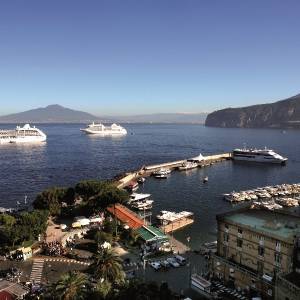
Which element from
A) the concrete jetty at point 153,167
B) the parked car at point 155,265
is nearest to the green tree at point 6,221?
the parked car at point 155,265

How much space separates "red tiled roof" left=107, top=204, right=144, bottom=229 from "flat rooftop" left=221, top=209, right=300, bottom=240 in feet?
66.6

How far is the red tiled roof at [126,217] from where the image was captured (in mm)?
63812

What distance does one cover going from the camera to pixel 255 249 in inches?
1649

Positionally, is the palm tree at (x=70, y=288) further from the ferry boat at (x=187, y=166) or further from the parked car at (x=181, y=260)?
the ferry boat at (x=187, y=166)

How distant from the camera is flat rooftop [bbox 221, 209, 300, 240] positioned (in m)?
40.7

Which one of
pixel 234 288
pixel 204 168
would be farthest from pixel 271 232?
pixel 204 168

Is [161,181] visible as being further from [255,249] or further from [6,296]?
[6,296]

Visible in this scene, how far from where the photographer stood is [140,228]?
202ft

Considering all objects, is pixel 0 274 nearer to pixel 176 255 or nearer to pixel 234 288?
pixel 176 255

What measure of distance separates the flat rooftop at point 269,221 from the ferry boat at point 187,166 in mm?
87698

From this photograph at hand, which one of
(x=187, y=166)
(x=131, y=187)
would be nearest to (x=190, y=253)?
(x=131, y=187)

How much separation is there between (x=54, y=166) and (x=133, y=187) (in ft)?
180

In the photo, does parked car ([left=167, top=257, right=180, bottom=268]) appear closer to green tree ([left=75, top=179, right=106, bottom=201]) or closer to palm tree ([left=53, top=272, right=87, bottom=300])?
palm tree ([left=53, top=272, right=87, bottom=300])

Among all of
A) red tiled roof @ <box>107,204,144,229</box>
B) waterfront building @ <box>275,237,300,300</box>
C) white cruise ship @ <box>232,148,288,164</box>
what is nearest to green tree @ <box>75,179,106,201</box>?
red tiled roof @ <box>107,204,144,229</box>
